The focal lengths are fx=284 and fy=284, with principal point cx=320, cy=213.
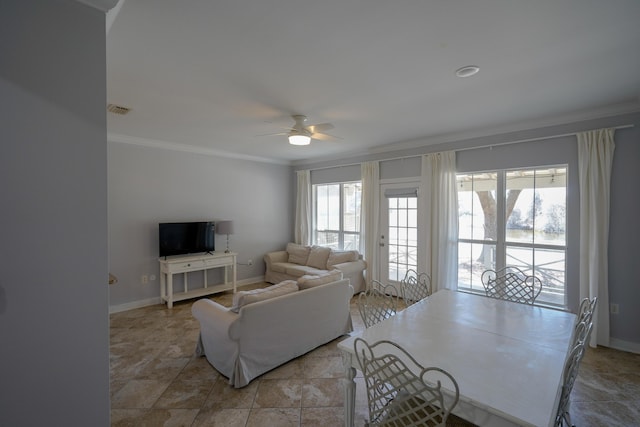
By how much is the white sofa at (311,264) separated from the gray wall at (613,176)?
2408mm

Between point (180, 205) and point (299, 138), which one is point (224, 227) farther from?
point (299, 138)

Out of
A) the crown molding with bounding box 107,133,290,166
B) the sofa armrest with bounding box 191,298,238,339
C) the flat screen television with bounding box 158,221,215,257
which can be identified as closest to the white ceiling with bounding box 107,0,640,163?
the crown molding with bounding box 107,133,290,166

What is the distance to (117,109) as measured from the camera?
3.19 m

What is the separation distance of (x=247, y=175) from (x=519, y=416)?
221 inches

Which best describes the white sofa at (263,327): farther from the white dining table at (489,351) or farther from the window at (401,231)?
the window at (401,231)

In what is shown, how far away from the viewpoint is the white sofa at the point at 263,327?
2.48 meters

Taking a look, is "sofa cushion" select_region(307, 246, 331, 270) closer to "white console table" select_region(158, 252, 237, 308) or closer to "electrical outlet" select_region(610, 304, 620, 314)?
"white console table" select_region(158, 252, 237, 308)

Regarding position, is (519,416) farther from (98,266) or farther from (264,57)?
(264,57)

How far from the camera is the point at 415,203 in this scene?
193 inches

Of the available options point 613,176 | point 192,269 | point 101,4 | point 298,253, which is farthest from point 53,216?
point 613,176

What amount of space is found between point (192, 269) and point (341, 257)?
2.58 m

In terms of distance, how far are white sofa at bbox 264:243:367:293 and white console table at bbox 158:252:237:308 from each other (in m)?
0.89

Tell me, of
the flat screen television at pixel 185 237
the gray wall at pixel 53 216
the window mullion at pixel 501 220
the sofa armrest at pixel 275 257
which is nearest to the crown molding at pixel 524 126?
the window mullion at pixel 501 220

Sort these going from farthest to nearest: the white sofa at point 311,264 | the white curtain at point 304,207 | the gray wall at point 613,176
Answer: the white curtain at point 304,207, the white sofa at point 311,264, the gray wall at point 613,176
